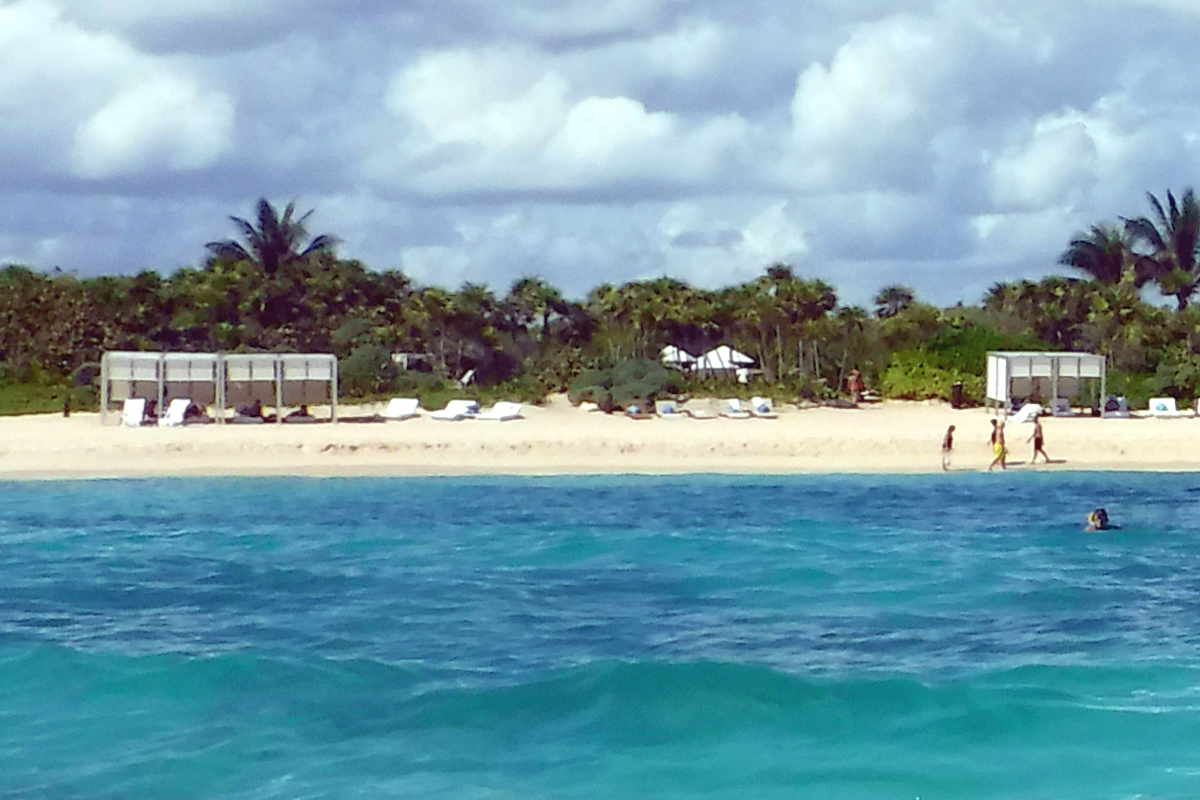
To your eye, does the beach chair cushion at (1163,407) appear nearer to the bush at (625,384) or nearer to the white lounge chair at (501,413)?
the bush at (625,384)

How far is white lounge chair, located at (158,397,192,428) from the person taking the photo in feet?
108

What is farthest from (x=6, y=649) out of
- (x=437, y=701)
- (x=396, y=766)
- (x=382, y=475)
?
(x=382, y=475)

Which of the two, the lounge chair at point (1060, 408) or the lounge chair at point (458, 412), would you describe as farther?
the lounge chair at point (1060, 408)

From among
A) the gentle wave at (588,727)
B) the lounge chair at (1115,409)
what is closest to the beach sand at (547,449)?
the lounge chair at (1115,409)

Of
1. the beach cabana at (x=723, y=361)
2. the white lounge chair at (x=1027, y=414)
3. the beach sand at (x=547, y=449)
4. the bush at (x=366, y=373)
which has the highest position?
the beach cabana at (x=723, y=361)

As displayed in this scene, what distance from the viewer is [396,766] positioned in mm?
10406

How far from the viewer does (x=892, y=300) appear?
51531mm

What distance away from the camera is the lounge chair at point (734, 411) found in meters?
36.3

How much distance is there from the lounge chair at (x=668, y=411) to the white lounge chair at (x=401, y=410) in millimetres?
5469

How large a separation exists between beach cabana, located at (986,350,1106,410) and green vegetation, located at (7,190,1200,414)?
361 cm

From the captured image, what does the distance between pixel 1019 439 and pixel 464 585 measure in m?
16.7

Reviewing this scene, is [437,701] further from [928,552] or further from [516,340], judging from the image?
[516,340]

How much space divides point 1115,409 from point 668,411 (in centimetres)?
1010

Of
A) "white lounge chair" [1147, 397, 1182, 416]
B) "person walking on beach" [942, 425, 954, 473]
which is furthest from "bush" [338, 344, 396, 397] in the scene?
"white lounge chair" [1147, 397, 1182, 416]
